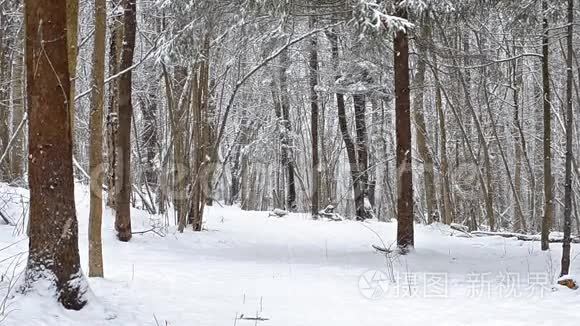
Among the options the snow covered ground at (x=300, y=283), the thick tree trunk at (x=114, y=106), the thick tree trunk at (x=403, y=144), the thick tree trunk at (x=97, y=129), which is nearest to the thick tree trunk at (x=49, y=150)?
the snow covered ground at (x=300, y=283)

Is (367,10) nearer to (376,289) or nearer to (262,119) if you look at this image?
(376,289)

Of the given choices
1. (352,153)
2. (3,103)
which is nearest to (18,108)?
(3,103)

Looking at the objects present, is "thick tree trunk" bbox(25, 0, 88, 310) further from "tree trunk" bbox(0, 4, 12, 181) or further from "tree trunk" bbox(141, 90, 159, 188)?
"tree trunk" bbox(141, 90, 159, 188)

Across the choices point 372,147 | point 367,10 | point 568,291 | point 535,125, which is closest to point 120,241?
point 367,10

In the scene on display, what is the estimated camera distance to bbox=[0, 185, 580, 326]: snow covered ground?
15.9 ft

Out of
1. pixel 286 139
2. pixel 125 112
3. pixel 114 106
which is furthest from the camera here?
pixel 286 139

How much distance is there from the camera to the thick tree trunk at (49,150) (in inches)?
161

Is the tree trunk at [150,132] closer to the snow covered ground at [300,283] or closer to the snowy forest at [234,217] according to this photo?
the snowy forest at [234,217]

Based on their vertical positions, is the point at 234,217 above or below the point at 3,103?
below

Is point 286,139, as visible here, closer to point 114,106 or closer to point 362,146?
point 362,146

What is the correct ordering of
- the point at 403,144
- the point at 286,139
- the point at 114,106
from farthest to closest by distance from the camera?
the point at 286,139 → the point at 114,106 → the point at 403,144

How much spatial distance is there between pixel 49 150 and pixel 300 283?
357 cm

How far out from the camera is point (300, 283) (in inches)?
263

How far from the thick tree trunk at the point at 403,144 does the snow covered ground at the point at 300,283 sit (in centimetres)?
37
